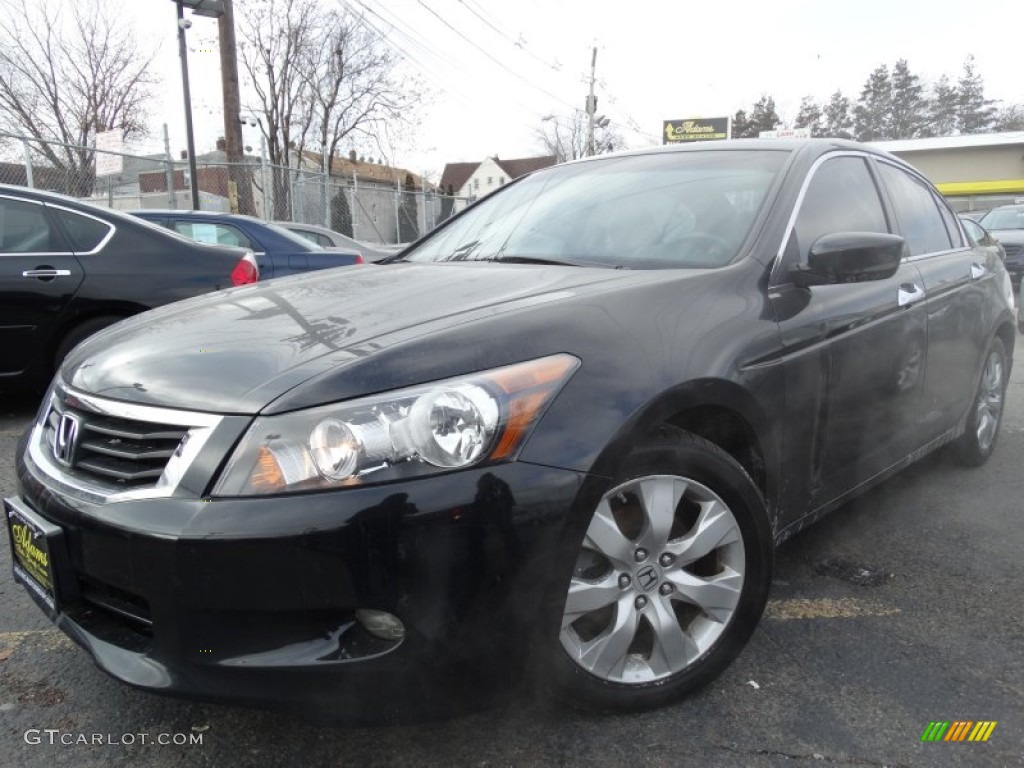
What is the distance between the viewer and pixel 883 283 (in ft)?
9.38

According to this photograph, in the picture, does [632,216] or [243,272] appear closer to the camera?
[632,216]

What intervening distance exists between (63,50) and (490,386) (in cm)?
3371

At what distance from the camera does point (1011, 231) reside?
13500 millimetres

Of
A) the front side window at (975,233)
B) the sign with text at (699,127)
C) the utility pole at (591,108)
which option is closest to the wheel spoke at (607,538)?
the front side window at (975,233)

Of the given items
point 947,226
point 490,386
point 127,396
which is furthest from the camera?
point 947,226

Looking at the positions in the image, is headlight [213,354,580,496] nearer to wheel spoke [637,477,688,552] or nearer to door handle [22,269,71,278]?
wheel spoke [637,477,688,552]

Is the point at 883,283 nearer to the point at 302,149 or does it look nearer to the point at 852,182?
the point at 852,182

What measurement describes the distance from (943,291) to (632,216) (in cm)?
154

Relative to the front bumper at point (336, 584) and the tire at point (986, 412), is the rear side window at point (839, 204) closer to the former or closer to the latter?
the tire at point (986, 412)

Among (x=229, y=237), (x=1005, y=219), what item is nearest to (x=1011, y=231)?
(x=1005, y=219)

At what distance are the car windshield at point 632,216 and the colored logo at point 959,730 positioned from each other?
1383mm

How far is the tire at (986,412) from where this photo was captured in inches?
154

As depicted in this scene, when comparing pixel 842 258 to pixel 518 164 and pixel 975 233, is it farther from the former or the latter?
pixel 518 164

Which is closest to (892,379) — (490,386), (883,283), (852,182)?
(883,283)
